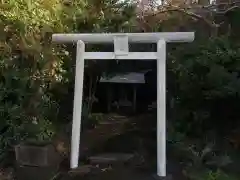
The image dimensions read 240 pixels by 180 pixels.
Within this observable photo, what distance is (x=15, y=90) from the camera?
19.4 ft

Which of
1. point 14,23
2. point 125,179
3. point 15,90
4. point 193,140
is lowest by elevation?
point 125,179

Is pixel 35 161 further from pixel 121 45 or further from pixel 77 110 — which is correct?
pixel 121 45

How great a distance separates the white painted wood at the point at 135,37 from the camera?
16.9 ft

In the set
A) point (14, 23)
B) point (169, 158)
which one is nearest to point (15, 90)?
point (14, 23)

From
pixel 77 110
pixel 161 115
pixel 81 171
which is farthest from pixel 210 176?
pixel 77 110

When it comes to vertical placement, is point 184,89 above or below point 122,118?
above

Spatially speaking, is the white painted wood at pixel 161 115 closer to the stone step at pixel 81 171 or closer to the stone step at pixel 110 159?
the stone step at pixel 110 159

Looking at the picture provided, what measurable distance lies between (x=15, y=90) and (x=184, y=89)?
293 centimetres

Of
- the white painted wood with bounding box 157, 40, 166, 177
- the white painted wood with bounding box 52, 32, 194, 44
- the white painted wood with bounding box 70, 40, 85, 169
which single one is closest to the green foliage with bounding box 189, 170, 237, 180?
the white painted wood with bounding box 157, 40, 166, 177

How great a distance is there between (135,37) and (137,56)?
279 mm

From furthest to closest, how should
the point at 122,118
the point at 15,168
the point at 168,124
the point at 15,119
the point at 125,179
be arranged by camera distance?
the point at 122,118 → the point at 168,124 → the point at 15,119 → the point at 15,168 → the point at 125,179

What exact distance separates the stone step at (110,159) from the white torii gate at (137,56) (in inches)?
15.6

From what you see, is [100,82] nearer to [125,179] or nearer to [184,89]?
[184,89]

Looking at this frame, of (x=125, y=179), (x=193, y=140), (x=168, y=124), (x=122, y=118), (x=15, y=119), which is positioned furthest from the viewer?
(x=122, y=118)
